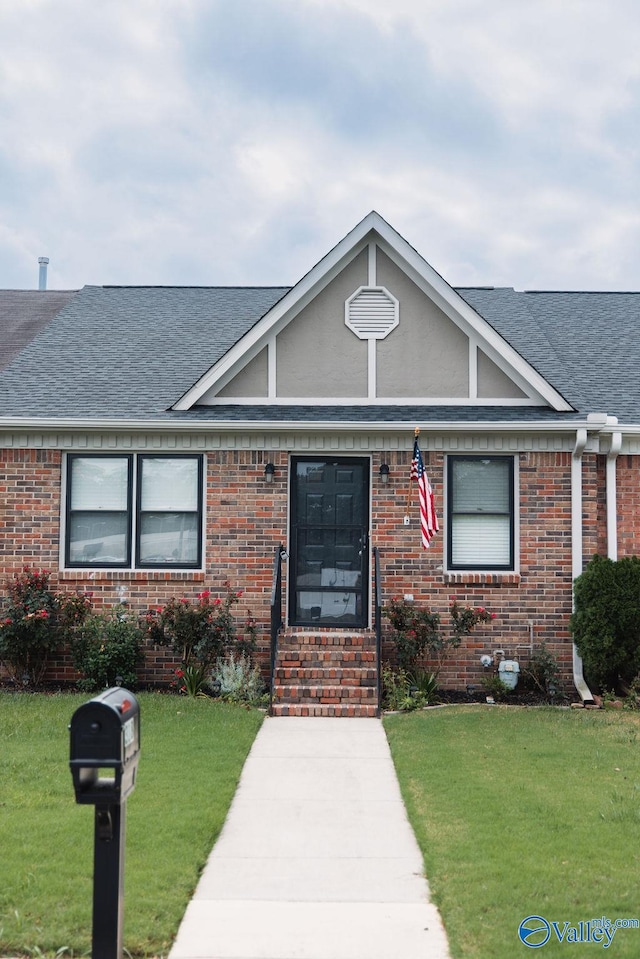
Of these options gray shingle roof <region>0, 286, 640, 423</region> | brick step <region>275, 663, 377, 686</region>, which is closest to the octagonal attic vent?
gray shingle roof <region>0, 286, 640, 423</region>

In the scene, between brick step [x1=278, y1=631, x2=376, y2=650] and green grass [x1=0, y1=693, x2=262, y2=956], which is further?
brick step [x1=278, y1=631, x2=376, y2=650]

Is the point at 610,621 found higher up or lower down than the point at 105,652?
higher up

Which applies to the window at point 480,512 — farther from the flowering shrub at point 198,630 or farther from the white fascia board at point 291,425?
the flowering shrub at point 198,630

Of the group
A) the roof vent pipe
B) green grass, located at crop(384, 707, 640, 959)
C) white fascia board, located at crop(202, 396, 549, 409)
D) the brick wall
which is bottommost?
green grass, located at crop(384, 707, 640, 959)

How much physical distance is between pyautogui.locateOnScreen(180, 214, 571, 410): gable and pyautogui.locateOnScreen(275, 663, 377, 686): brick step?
3.40 metres

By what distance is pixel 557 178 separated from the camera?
23922mm

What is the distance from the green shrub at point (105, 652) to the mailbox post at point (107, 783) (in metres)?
6.81

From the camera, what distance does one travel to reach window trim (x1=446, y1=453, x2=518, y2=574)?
36.8ft

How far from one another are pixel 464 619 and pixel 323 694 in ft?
6.51

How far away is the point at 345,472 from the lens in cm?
1139

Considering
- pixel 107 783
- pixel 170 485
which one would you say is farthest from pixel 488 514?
pixel 107 783

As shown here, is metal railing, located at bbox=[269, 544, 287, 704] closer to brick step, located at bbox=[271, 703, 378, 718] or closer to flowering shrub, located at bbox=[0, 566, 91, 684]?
brick step, located at bbox=[271, 703, 378, 718]

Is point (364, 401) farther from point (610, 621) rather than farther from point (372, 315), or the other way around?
point (610, 621)

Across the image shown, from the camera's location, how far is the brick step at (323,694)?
9.95 metres
